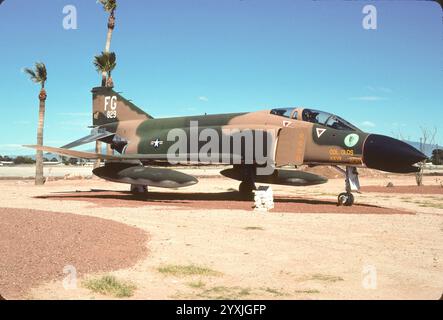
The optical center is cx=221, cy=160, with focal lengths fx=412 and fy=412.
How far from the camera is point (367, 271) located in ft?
19.4

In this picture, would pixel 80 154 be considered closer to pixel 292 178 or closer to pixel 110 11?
pixel 292 178

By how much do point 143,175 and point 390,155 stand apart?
907 centimetres

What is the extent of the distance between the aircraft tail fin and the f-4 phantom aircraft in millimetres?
923

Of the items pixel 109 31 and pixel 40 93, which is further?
pixel 109 31

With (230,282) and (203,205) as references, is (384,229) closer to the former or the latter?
(230,282)

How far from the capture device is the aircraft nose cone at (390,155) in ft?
41.6

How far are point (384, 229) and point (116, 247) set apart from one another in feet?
20.6

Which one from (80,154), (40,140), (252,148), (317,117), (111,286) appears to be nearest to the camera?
(111,286)

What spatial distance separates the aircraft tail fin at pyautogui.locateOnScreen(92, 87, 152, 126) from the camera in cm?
2156

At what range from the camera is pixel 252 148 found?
1573 centimetres

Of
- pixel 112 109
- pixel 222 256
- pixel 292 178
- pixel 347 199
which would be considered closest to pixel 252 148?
pixel 292 178

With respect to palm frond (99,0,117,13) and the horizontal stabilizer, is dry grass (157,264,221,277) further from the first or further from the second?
palm frond (99,0,117,13)
